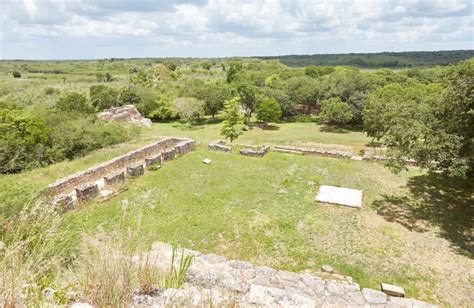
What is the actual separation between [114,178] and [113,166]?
1.76m

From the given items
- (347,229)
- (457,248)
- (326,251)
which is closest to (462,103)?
(457,248)

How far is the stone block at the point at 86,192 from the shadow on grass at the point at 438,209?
412 inches

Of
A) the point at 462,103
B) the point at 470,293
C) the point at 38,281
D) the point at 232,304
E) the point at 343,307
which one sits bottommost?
the point at 470,293

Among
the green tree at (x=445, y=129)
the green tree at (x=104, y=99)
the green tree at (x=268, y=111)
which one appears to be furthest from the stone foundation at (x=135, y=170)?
the green tree at (x=104, y=99)

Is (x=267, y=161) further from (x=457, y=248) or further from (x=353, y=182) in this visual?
(x=457, y=248)

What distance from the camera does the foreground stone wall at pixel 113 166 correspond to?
11.2 metres

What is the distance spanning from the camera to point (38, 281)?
11.7 ft

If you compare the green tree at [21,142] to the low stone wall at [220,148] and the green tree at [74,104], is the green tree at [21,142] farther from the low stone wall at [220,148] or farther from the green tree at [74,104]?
the green tree at [74,104]

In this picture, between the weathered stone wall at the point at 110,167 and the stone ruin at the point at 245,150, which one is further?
the stone ruin at the point at 245,150

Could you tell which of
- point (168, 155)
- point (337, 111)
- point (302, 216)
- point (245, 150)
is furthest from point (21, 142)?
point (337, 111)

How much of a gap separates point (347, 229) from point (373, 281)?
2.40 metres

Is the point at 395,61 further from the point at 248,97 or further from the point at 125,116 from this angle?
the point at 125,116

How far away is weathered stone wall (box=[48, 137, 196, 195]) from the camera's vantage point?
1121cm

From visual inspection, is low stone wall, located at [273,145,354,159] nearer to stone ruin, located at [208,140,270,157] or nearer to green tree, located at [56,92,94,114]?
stone ruin, located at [208,140,270,157]
